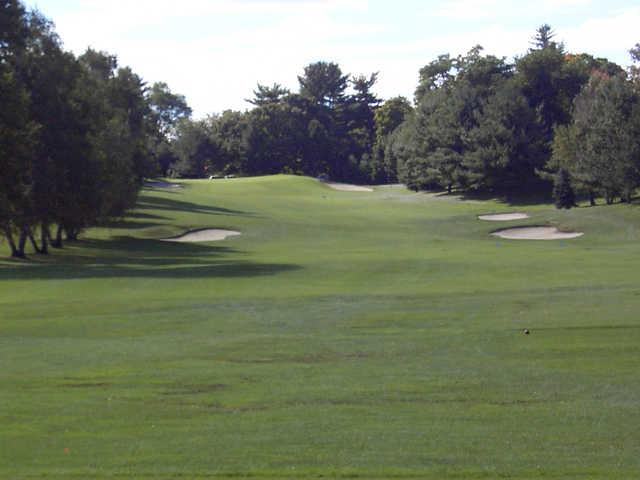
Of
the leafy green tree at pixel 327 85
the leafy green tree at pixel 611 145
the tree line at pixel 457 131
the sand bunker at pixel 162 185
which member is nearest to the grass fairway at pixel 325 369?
the leafy green tree at pixel 611 145

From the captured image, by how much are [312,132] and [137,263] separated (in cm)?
9528

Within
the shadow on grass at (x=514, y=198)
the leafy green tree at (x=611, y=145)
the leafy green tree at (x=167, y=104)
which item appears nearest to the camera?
the leafy green tree at (x=611, y=145)

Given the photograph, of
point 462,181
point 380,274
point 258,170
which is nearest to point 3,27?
point 380,274

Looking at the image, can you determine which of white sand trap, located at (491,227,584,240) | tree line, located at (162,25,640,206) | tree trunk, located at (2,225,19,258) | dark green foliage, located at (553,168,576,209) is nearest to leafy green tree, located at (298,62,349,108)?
tree line, located at (162,25,640,206)

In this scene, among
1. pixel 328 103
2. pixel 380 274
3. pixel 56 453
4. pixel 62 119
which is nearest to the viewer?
pixel 56 453

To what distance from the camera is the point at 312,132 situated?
133m

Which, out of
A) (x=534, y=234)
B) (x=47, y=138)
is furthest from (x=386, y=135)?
(x=47, y=138)

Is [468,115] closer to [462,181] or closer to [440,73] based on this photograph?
[462,181]

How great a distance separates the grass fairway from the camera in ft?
31.4

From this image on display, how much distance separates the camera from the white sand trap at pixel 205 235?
5567cm

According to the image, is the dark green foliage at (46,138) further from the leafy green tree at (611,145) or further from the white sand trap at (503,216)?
the leafy green tree at (611,145)

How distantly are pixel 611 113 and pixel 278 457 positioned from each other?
5635 cm

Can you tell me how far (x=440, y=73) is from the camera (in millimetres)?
137375

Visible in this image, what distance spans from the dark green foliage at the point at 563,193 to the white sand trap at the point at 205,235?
25142mm
